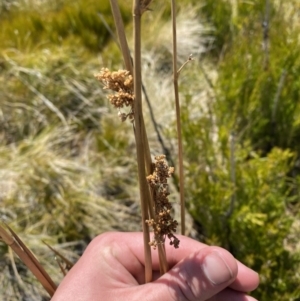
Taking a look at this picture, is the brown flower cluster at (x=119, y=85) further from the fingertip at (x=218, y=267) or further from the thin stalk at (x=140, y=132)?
the fingertip at (x=218, y=267)

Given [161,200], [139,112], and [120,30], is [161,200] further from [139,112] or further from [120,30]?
[120,30]

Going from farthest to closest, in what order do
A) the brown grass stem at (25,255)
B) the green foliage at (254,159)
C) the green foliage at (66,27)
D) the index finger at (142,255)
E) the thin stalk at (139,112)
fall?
the green foliage at (66,27), the green foliage at (254,159), the index finger at (142,255), the brown grass stem at (25,255), the thin stalk at (139,112)

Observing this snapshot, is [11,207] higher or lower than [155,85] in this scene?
lower

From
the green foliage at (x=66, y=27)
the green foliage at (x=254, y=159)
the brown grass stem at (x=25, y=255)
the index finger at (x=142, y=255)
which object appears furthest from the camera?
the green foliage at (x=66, y=27)

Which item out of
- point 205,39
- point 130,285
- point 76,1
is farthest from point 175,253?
point 76,1

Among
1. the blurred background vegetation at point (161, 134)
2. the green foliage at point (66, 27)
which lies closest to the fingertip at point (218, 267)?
the blurred background vegetation at point (161, 134)

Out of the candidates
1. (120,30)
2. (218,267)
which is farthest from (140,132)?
(218,267)

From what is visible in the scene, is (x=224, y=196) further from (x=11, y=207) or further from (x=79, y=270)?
(x=11, y=207)
